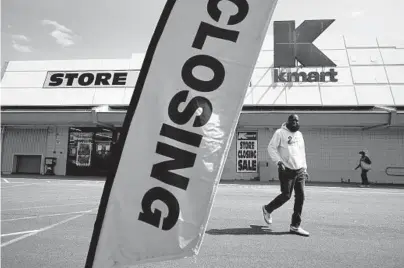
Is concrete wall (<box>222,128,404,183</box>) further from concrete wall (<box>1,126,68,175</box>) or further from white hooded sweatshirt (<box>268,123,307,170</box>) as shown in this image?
concrete wall (<box>1,126,68,175</box>)

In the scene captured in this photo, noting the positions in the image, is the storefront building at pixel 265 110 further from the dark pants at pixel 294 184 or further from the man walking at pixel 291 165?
the dark pants at pixel 294 184

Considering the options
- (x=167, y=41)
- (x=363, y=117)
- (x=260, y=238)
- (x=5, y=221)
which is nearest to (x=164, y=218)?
(x=167, y=41)

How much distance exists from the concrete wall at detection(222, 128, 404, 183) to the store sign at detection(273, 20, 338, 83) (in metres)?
3.16

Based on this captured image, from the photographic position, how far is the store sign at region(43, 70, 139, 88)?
16859 millimetres

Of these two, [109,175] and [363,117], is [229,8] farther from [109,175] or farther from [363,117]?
[363,117]

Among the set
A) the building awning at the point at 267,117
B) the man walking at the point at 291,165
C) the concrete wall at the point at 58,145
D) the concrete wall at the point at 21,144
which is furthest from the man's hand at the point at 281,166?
the concrete wall at the point at 21,144

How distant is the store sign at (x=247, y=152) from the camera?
1540 centimetres

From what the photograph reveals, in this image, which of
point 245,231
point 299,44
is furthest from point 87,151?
point 245,231

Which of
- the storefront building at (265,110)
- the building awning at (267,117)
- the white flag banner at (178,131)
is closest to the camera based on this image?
the white flag banner at (178,131)

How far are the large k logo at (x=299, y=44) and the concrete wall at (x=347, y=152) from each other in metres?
4.02

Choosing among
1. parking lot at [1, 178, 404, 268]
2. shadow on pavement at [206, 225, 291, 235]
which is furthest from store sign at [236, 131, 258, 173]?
shadow on pavement at [206, 225, 291, 235]

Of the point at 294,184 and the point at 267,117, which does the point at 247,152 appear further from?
the point at 294,184

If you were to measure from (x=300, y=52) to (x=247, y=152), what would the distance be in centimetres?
659

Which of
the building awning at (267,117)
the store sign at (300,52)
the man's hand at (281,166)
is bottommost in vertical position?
the man's hand at (281,166)
